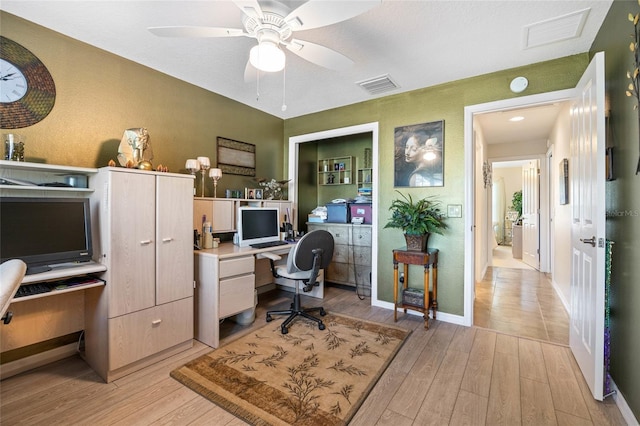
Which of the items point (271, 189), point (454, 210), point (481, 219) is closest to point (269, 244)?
point (271, 189)

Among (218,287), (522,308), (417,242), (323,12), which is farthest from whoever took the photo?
(522,308)

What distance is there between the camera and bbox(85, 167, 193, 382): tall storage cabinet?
1.93 metres

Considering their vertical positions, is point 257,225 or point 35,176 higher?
point 35,176

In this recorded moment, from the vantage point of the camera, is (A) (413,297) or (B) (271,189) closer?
(A) (413,297)

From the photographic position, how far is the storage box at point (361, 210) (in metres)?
3.89

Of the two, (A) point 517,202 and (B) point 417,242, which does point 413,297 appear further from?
(A) point 517,202

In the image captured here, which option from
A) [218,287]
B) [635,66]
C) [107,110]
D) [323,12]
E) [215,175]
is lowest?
[218,287]

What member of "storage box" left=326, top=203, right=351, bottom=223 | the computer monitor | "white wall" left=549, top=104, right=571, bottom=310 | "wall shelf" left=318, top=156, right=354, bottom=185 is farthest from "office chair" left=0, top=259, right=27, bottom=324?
"white wall" left=549, top=104, right=571, bottom=310

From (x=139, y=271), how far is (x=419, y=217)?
8.25ft

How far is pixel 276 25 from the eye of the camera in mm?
1603

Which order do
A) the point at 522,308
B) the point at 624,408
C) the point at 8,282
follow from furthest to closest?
1. the point at 522,308
2. the point at 624,408
3. the point at 8,282

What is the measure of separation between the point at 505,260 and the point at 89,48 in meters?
7.79

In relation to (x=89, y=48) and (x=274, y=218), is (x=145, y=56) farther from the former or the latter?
(x=274, y=218)

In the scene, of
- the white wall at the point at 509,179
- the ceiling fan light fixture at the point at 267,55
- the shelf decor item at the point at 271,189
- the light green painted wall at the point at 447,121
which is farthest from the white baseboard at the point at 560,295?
the white wall at the point at 509,179
